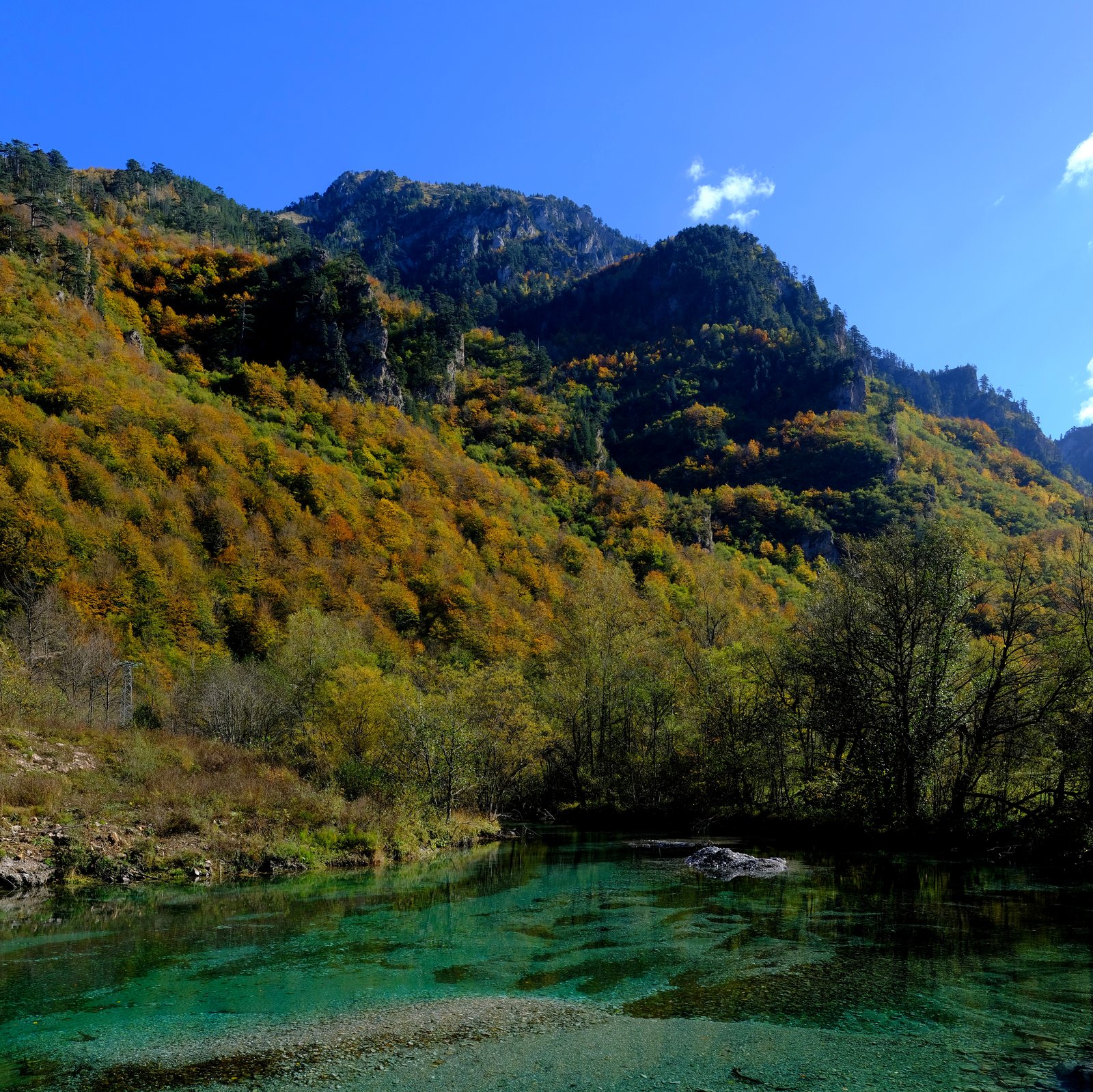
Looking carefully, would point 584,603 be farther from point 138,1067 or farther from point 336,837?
point 138,1067

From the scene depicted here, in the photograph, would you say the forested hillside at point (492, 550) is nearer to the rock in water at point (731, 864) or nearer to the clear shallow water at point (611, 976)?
the rock in water at point (731, 864)

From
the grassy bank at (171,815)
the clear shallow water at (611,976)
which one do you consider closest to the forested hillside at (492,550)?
the grassy bank at (171,815)

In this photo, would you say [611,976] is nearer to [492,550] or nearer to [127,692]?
[127,692]

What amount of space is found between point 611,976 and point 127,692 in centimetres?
4209

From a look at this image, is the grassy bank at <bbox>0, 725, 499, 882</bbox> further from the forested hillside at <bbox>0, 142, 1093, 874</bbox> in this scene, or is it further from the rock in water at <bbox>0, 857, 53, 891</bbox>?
the forested hillside at <bbox>0, 142, 1093, 874</bbox>

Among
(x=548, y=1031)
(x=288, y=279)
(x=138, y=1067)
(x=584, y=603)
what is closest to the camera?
(x=138, y=1067)

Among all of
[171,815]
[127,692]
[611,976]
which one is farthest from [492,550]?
[611,976]

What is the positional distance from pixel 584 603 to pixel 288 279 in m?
79.7

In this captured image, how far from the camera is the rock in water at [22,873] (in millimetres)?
18453

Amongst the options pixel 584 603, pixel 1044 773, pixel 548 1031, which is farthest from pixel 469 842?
pixel 584 603

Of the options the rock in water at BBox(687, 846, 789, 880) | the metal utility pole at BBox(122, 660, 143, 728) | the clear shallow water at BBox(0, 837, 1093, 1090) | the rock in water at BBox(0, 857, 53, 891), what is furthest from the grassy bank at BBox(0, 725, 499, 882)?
the metal utility pole at BBox(122, 660, 143, 728)

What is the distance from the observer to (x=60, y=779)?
2241 centimetres

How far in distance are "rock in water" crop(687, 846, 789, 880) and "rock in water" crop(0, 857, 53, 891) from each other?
18.3 metres

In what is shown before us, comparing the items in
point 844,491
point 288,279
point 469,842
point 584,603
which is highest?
point 288,279
